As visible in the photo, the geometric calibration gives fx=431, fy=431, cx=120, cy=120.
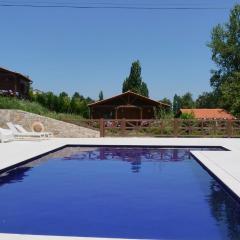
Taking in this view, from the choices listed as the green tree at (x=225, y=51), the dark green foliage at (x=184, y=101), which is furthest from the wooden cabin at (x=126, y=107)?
the dark green foliage at (x=184, y=101)

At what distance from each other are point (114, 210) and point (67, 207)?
77 centimetres

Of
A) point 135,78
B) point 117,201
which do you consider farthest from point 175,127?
point 135,78

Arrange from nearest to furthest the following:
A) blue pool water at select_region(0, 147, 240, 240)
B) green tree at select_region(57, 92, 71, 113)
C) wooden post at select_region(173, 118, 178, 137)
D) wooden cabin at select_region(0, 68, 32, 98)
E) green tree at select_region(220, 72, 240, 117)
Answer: blue pool water at select_region(0, 147, 240, 240) → wooden post at select_region(173, 118, 178, 137) → wooden cabin at select_region(0, 68, 32, 98) → green tree at select_region(220, 72, 240, 117) → green tree at select_region(57, 92, 71, 113)

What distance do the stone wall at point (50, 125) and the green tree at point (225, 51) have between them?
20.2 m

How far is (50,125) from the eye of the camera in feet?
70.2

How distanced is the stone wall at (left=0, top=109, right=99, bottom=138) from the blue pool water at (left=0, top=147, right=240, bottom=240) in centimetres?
903

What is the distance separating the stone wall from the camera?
21.3 metres

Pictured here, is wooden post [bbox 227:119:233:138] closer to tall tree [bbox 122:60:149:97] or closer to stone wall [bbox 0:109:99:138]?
stone wall [bbox 0:109:99:138]

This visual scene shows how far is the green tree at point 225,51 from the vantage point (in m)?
39.2

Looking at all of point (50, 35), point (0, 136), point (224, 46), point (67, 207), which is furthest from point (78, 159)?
point (224, 46)

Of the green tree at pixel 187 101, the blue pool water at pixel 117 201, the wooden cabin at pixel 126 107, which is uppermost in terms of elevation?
the green tree at pixel 187 101

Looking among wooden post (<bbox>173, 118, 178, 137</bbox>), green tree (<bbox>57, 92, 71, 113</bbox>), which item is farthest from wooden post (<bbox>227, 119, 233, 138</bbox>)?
green tree (<bbox>57, 92, 71, 113</bbox>)

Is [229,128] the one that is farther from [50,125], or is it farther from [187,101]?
[187,101]

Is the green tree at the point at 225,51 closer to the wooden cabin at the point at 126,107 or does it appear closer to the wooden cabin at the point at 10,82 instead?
the wooden cabin at the point at 126,107
